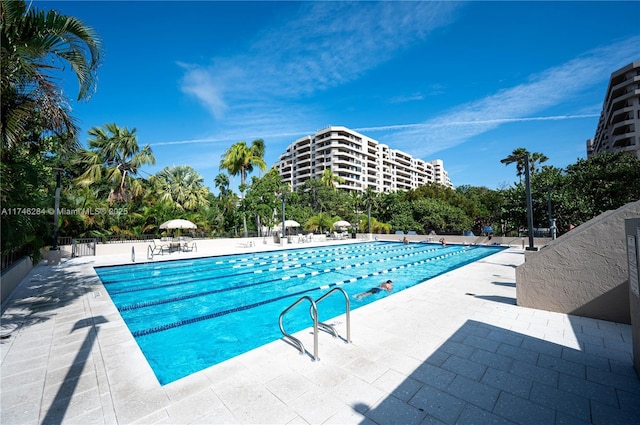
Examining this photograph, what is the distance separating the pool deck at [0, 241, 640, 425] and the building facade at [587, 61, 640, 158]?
50047 mm

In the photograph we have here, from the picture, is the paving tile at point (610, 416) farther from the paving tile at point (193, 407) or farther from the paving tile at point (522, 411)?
the paving tile at point (193, 407)

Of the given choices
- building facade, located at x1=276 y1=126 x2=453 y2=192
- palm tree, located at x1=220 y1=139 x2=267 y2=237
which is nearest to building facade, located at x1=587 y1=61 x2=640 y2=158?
building facade, located at x1=276 y1=126 x2=453 y2=192

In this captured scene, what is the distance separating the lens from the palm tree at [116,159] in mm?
21562

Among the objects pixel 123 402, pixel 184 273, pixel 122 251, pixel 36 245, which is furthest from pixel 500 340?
pixel 122 251

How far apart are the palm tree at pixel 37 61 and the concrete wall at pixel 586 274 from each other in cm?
1013

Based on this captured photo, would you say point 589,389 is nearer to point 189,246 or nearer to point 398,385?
point 398,385

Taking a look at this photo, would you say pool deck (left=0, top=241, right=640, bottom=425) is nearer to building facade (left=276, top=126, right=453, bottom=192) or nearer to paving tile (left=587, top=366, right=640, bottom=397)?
paving tile (left=587, top=366, right=640, bottom=397)

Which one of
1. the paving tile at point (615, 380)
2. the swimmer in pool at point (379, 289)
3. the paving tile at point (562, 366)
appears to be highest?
the paving tile at point (615, 380)

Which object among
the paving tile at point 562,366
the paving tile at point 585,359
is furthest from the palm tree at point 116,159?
the paving tile at point 585,359

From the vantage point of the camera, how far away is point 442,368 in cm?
343

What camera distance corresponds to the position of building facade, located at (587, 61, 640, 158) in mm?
38037

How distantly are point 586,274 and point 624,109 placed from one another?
176 feet

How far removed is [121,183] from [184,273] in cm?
1515

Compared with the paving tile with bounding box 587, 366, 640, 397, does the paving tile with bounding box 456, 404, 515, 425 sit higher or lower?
higher
